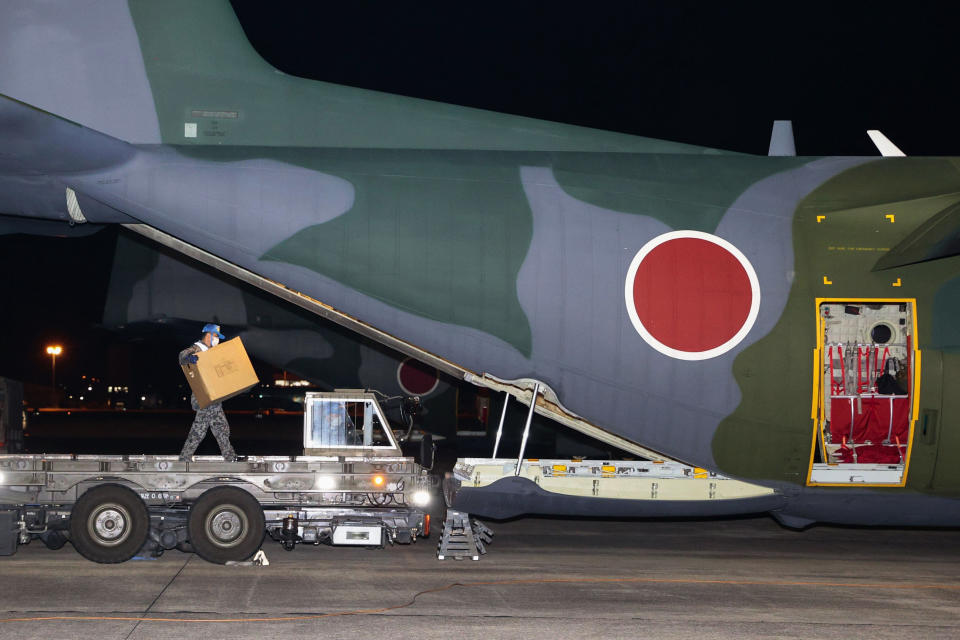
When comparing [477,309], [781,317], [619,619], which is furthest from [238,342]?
[781,317]

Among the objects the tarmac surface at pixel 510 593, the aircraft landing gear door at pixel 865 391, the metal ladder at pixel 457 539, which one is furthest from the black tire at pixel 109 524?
the aircraft landing gear door at pixel 865 391

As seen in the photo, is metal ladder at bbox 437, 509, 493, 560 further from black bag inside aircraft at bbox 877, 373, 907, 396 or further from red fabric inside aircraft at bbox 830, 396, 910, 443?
black bag inside aircraft at bbox 877, 373, 907, 396

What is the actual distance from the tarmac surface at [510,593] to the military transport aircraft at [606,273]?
3.34 feet

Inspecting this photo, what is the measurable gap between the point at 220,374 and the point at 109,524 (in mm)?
2134

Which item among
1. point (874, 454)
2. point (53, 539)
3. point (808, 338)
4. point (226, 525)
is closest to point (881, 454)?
point (874, 454)

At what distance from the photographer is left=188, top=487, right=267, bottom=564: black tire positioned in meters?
9.96

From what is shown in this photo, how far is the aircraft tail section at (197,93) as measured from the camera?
1094cm

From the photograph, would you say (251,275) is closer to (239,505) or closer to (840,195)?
(239,505)

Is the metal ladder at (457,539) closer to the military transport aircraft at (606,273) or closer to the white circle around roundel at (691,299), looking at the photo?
the military transport aircraft at (606,273)

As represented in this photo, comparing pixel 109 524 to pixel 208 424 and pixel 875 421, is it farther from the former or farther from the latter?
pixel 875 421

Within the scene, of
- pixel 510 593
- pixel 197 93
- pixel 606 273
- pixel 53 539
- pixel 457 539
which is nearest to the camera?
pixel 510 593

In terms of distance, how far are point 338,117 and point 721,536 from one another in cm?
830

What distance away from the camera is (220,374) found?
10.9 m

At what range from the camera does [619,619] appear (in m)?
8.41
